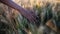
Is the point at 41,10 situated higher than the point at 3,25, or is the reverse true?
the point at 41,10

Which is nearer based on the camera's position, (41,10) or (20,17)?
(20,17)

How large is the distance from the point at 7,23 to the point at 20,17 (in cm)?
25

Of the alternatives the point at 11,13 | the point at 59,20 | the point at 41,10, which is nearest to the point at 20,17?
the point at 11,13

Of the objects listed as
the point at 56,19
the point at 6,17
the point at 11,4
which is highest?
the point at 56,19

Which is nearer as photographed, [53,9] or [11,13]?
[11,13]

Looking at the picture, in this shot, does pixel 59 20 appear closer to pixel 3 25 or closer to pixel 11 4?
pixel 3 25

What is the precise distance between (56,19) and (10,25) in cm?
76

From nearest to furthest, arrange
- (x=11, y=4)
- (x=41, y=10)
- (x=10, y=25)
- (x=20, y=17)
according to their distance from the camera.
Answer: (x=11, y=4) → (x=10, y=25) → (x=20, y=17) → (x=41, y=10)

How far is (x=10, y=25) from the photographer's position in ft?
8.02

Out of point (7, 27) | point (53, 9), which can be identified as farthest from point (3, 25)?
point (53, 9)

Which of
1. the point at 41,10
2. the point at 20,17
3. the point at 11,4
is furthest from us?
the point at 41,10

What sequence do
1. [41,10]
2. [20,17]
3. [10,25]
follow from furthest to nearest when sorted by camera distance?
[41,10] < [20,17] < [10,25]

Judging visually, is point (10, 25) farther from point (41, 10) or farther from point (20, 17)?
point (41, 10)

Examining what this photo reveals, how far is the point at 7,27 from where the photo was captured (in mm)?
2477
